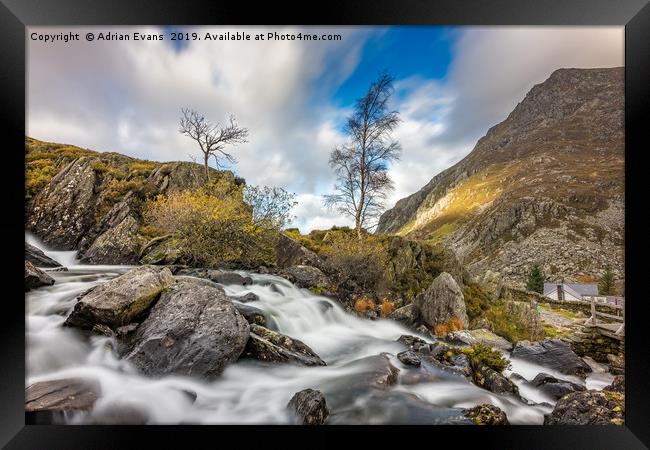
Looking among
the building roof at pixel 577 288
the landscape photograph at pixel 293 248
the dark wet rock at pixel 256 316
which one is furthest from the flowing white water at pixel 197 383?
the building roof at pixel 577 288

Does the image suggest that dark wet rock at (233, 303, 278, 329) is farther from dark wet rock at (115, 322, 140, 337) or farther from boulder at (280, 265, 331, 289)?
boulder at (280, 265, 331, 289)

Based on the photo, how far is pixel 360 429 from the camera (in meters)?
2.37

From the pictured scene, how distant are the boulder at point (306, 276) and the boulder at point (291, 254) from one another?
0.20 metres

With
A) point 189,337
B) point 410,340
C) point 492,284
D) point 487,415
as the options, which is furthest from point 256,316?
point 492,284

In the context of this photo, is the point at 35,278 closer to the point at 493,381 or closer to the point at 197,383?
the point at 197,383

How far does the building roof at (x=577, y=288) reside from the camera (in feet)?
11.0

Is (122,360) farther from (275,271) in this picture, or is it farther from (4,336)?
(275,271)

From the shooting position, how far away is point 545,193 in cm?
1150

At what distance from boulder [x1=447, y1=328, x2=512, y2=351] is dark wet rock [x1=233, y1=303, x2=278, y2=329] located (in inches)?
102

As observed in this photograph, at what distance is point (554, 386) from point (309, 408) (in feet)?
8.98

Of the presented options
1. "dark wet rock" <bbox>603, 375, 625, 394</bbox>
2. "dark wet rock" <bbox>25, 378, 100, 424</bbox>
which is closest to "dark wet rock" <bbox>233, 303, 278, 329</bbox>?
"dark wet rock" <bbox>25, 378, 100, 424</bbox>

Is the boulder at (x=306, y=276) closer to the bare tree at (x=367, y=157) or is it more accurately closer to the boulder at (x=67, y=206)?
the bare tree at (x=367, y=157)

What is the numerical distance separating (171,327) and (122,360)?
55 centimetres

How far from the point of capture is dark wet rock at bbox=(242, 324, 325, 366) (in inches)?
110
